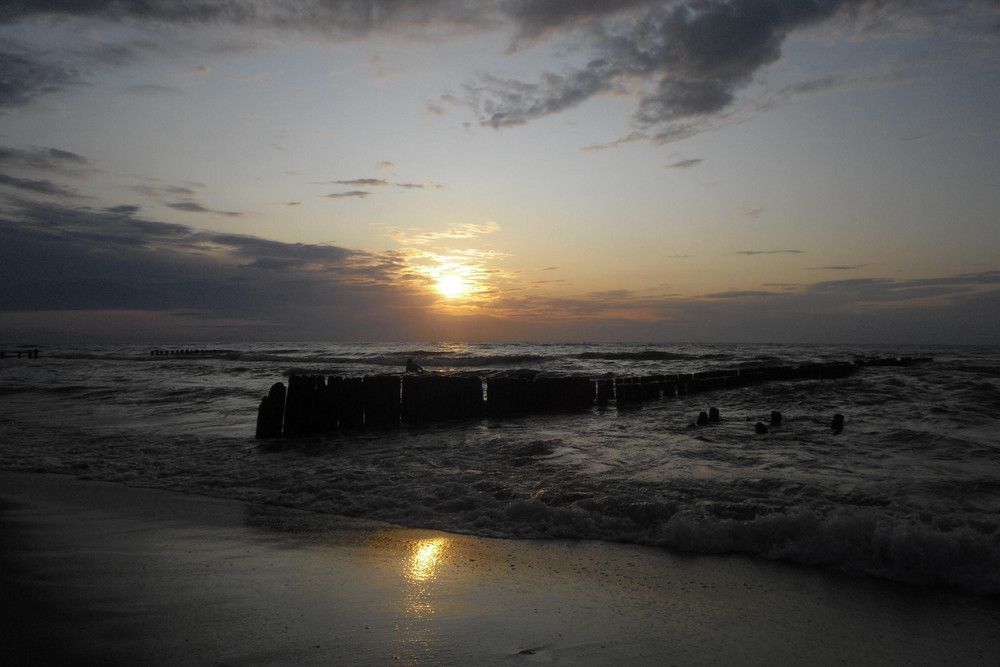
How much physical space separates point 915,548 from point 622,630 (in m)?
2.86

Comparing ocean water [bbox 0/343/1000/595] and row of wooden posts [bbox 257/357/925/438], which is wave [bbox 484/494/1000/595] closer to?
ocean water [bbox 0/343/1000/595]

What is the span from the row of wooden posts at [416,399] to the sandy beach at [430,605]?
6.04 metres

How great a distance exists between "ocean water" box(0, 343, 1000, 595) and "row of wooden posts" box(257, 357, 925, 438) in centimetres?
60

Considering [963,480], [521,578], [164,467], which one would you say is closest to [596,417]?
[963,480]

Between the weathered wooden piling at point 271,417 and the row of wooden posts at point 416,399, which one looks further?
the row of wooden posts at point 416,399

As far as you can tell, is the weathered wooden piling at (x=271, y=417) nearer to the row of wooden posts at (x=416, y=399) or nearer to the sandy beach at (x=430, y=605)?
the row of wooden posts at (x=416, y=399)

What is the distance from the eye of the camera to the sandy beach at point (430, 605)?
10.8ft

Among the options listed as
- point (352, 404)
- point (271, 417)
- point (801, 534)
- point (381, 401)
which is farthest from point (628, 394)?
point (801, 534)

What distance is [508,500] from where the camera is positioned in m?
6.89

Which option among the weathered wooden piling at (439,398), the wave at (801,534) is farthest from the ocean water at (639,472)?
the weathered wooden piling at (439,398)

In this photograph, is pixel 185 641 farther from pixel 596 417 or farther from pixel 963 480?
pixel 596 417

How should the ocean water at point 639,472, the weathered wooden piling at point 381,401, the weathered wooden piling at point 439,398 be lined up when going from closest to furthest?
the ocean water at point 639,472 < the weathered wooden piling at point 381,401 < the weathered wooden piling at point 439,398

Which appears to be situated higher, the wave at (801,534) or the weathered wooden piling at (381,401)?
the weathered wooden piling at (381,401)

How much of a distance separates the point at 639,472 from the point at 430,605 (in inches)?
185
